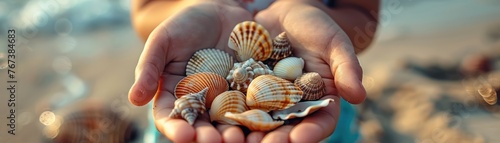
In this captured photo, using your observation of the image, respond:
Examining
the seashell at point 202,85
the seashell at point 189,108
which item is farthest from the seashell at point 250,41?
the seashell at point 189,108

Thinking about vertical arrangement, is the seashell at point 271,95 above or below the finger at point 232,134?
above

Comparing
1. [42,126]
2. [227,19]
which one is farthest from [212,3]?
[42,126]

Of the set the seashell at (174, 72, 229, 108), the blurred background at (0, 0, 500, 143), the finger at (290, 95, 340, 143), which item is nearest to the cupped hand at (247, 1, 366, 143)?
the finger at (290, 95, 340, 143)

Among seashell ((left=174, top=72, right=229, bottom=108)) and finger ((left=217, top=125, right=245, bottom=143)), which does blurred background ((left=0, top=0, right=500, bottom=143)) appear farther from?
finger ((left=217, top=125, right=245, bottom=143))

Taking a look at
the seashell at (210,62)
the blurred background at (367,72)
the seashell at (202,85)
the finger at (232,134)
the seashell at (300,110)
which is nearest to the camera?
the finger at (232,134)

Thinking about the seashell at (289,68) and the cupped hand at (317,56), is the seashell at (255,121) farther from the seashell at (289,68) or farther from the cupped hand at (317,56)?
the seashell at (289,68)

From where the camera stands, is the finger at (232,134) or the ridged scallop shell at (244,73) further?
the ridged scallop shell at (244,73)

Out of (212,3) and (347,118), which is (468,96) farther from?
(212,3)

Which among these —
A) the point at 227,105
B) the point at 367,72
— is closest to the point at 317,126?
the point at 227,105
